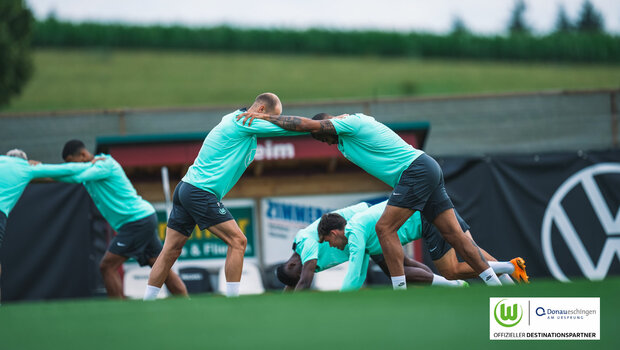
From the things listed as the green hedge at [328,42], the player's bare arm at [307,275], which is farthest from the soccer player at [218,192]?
the green hedge at [328,42]

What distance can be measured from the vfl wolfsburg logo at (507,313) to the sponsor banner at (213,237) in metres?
7.56

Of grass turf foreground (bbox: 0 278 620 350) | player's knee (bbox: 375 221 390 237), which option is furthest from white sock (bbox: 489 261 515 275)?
grass turf foreground (bbox: 0 278 620 350)

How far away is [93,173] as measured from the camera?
756 cm

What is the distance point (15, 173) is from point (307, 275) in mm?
3417

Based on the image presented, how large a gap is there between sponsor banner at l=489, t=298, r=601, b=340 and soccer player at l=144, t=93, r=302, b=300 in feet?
9.41

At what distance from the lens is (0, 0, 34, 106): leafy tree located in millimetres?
25625

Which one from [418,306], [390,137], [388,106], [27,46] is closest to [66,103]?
[27,46]

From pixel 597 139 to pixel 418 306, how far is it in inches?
399

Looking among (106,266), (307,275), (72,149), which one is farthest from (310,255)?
(72,149)

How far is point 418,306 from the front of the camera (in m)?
3.59

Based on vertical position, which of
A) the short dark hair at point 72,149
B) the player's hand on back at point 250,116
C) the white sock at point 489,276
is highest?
the player's hand on back at point 250,116

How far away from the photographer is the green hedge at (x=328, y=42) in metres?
47.1

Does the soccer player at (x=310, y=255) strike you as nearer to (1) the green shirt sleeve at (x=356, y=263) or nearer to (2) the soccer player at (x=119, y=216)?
(1) the green shirt sleeve at (x=356, y=263)

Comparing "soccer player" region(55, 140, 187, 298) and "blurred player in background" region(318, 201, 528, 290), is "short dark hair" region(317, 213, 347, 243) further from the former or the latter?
"soccer player" region(55, 140, 187, 298)
